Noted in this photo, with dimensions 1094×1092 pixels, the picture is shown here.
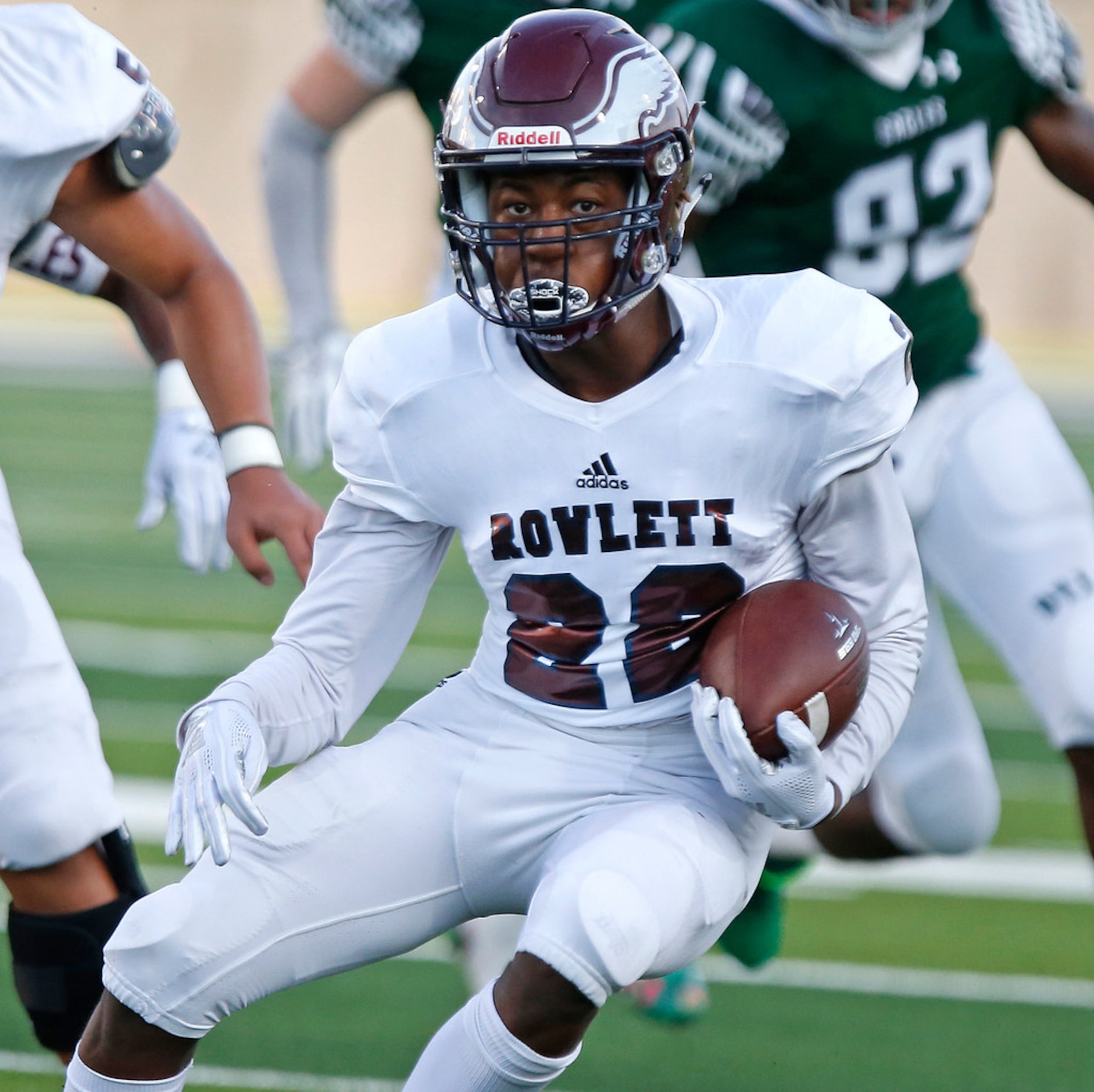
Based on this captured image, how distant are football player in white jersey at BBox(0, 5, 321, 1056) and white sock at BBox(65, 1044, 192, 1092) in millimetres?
429

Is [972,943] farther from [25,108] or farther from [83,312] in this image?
[83,312]

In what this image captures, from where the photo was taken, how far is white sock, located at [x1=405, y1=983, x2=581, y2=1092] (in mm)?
2305

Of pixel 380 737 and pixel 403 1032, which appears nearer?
pixel 380 737

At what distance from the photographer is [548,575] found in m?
2.61

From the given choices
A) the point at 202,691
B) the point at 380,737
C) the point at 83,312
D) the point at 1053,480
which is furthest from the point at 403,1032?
the point at 83,312

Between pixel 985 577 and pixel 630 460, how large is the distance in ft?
4.06

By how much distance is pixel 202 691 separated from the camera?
6391mm

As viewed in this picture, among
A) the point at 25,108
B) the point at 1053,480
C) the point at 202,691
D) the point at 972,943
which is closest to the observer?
the point at 25,108

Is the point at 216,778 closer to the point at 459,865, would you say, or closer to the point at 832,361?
the point at 459,865

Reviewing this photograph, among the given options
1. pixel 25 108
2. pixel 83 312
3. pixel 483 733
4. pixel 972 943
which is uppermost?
pixel 25 108

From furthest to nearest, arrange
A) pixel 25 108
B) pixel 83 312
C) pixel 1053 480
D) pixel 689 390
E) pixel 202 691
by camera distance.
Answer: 1. pixel 83 312
2. pixel 202 691
3. pixel 1053 480
4. pixel 25 108
5. pixel 689 390

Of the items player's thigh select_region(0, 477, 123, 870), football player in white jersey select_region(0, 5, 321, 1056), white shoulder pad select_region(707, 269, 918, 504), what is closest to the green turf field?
football player in white jersey select_region(0, 5, 321, 1056)

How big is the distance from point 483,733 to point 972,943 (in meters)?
2.01

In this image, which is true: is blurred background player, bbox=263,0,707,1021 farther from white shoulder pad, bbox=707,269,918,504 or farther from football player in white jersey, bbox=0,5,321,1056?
white shoulder pad, bbox=707,269,918,504
